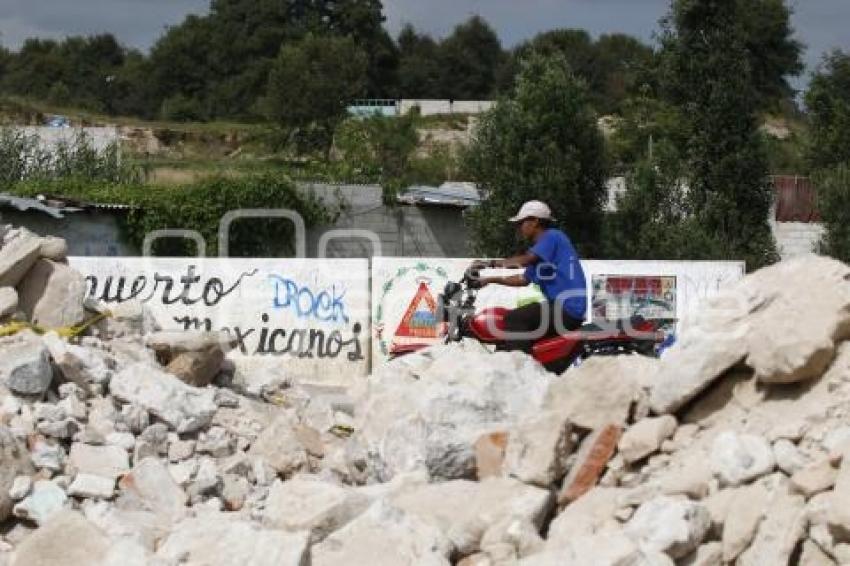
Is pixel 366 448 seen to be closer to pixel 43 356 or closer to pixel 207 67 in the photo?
Answer: pixel 43 356

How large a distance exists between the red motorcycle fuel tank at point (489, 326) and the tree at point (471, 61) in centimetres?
7468

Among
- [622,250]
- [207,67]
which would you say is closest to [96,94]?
[207,67]

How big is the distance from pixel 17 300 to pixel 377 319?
7678mm

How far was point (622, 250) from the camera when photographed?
25.7 m

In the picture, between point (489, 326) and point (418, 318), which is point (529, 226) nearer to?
point (489, 326)

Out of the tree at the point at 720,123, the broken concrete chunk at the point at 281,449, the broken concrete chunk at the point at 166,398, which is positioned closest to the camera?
the broken concrete chunk at the point at 281,449

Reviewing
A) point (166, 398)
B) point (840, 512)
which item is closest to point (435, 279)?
point (166, 398)

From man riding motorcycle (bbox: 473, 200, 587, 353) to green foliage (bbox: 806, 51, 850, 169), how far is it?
22868 mm

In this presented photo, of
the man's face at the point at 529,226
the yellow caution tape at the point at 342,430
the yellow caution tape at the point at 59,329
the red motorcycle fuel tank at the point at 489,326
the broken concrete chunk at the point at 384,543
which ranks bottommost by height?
the yellow caution tape at the point at 342,430

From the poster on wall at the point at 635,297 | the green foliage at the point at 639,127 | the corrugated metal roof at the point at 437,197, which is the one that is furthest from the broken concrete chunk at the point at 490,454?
the green foliage at the point at 639,127

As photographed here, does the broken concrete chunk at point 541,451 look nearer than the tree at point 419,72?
Yes

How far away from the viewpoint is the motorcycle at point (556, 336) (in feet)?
36.3

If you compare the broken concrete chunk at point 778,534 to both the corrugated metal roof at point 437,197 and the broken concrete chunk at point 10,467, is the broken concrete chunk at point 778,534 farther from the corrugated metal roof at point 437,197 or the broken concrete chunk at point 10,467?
the corrugated metal roof at point 437,197

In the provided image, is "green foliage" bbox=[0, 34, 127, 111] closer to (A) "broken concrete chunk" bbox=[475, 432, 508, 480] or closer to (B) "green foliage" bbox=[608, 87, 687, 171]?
(B) "green foliage" bbox=[608, 87, 687, 171]
